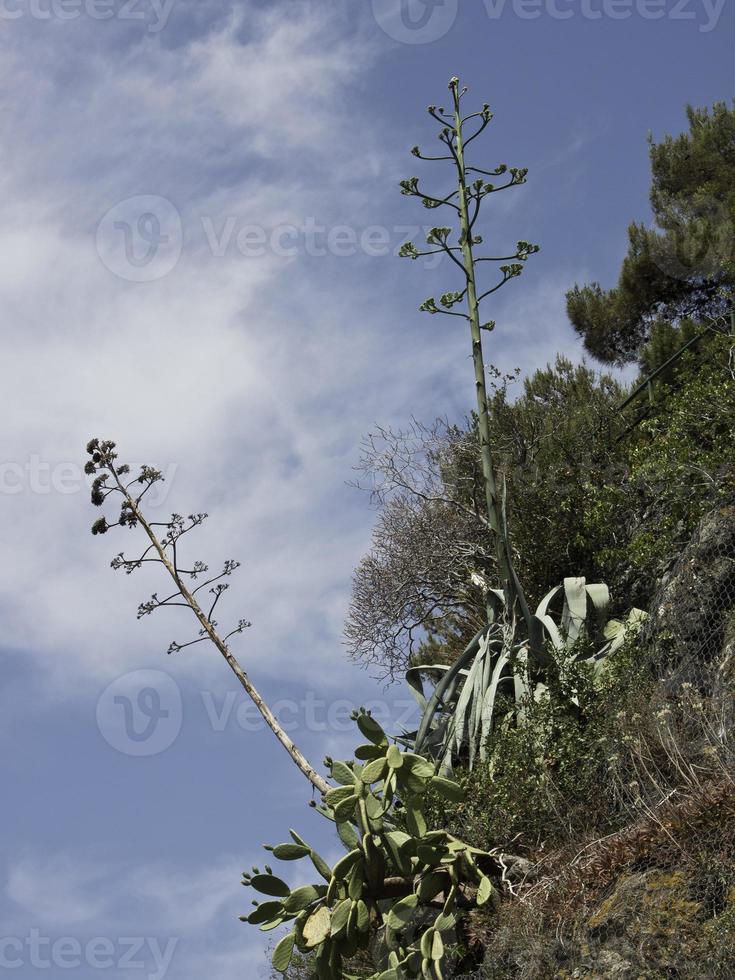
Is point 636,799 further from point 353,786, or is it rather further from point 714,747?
point 353,786

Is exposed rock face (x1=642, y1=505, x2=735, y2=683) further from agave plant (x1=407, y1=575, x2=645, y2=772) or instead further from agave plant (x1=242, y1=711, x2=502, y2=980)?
agave plant (x1=242, y1=711, x2=502, y2=980)

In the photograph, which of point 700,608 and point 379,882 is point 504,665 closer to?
point 700,608

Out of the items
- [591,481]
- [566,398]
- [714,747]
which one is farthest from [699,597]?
[566,398]

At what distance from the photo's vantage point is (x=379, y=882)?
6414 mm

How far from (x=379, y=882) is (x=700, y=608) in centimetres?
296

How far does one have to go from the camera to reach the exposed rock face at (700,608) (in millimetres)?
7613

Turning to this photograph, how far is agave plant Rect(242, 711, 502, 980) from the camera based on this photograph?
20.1 ft

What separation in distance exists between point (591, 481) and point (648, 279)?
6084mm

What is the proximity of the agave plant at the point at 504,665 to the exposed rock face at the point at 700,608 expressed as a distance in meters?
0.39

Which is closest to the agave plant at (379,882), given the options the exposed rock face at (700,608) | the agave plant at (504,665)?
the agave plant at (504,665)

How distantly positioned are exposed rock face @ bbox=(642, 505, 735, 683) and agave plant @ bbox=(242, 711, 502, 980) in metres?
2.04

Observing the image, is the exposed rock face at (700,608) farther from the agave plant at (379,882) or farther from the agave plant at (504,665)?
the agave plant at (379,882)

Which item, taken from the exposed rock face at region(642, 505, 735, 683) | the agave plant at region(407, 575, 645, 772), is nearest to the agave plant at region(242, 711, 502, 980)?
the agave plant at region(407, 575, 645, 772)

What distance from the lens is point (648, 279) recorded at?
17312 mm
